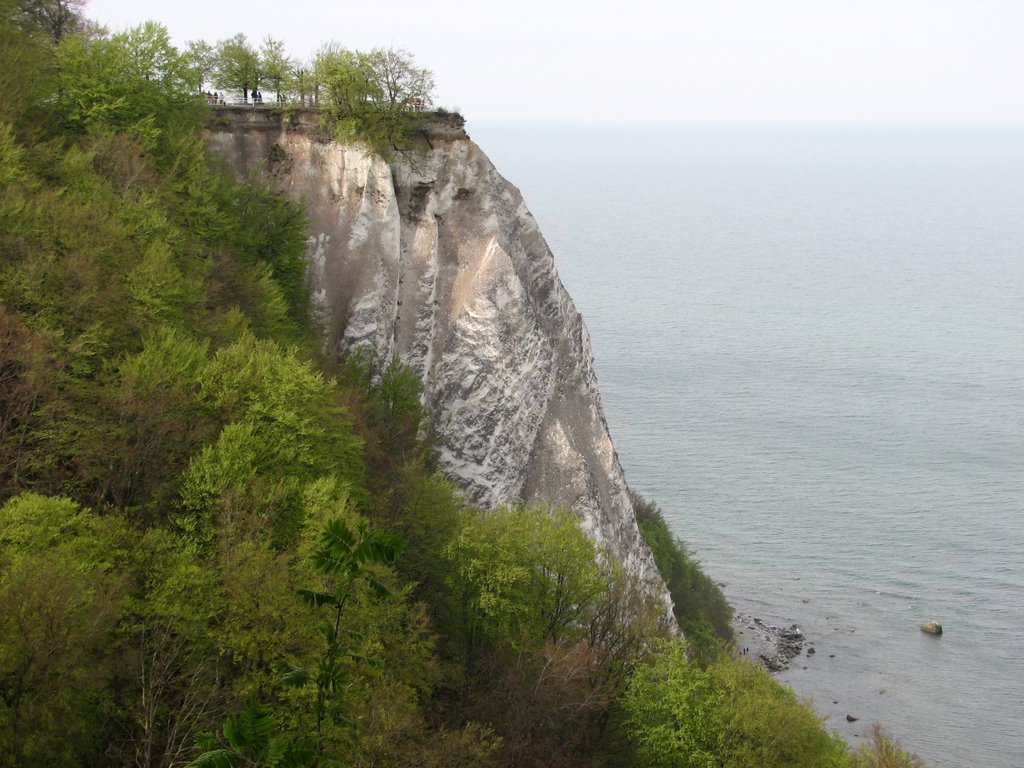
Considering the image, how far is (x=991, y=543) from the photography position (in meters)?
68.1

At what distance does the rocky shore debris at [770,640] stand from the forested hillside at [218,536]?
2254 cm

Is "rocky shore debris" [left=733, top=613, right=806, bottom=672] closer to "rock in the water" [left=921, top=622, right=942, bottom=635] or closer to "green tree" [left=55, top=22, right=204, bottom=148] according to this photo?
"rock in the water" [left=921, top=622, right=942, bottom=635]

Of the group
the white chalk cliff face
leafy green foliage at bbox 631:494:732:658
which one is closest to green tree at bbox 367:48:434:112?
the white chalk cliff face

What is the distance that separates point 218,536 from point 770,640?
47.2 metres

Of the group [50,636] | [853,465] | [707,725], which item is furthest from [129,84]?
[853,465]

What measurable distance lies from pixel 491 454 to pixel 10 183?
790 inches

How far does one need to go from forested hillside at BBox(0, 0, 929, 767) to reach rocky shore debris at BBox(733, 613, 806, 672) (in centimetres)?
2254

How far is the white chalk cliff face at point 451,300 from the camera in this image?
1688 inches

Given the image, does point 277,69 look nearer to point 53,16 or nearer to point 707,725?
point 53,16

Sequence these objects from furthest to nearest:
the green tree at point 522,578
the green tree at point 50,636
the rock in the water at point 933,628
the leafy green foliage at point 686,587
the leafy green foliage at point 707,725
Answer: the rock in the water at point 933,628
the leafy green foliage at point 686,587
the green tree at point 522,578
the leafy green foliage at point 707,725
the green tree at point 50,636

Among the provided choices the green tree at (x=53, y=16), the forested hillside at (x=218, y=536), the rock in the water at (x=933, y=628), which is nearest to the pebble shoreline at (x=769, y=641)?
the rock in the water at (x=933, y=628)

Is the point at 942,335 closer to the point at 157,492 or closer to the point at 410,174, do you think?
the point at 410,174

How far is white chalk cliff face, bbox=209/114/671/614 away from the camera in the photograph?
141 feet

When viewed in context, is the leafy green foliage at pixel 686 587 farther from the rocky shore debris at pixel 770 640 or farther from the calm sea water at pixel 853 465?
the calm sea water at pixel 853 465
